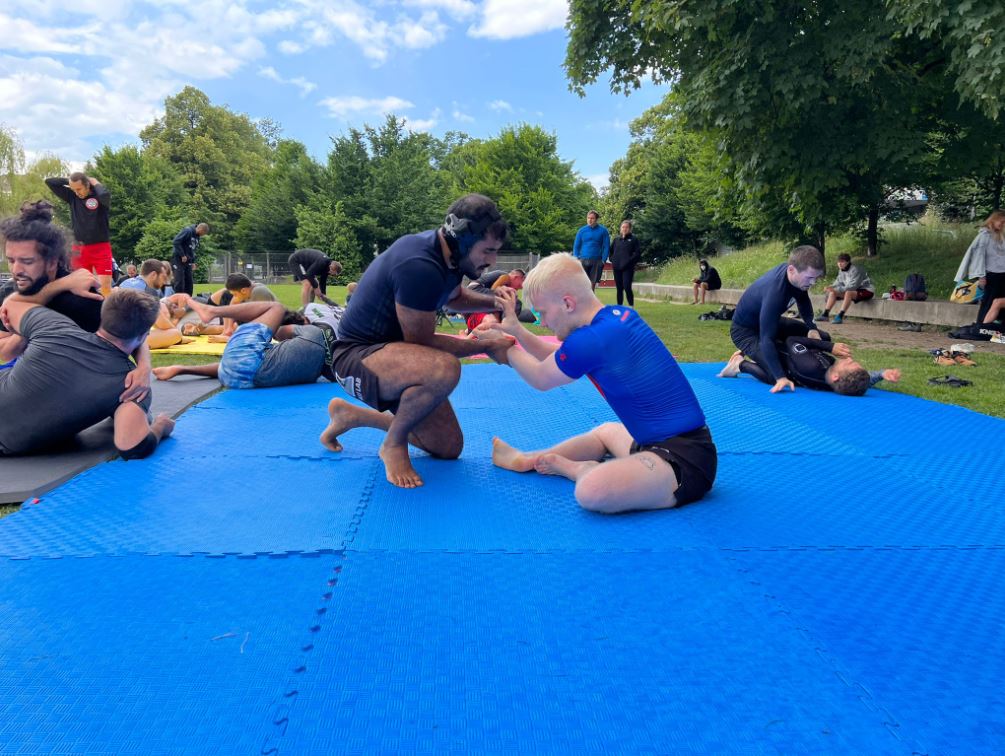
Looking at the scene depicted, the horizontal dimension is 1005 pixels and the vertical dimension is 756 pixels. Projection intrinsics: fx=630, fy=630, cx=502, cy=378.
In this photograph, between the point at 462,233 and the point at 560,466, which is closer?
the point at 462,233

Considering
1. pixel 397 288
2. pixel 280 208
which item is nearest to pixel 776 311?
pixel 397 288

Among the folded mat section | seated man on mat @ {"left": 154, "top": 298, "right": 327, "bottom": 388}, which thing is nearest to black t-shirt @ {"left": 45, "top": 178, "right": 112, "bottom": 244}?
seated man on mat @ {"left": 154, "top": 298, "right": 327, "bottom": 388}

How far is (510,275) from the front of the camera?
9.43 m

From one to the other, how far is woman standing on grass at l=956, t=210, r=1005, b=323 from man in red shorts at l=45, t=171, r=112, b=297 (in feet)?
44.4

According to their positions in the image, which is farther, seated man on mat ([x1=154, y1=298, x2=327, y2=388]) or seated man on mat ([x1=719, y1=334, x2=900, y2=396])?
Result: seated man on mat ([x1=154, y1=298, x2=327, y2=388])

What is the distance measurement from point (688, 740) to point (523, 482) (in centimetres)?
207

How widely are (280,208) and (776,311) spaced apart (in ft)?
137

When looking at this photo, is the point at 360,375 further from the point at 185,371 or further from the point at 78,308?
the point at 185,371

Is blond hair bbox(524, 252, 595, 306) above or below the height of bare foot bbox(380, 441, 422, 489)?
above

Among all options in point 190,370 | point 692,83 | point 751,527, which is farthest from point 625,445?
point 692,83

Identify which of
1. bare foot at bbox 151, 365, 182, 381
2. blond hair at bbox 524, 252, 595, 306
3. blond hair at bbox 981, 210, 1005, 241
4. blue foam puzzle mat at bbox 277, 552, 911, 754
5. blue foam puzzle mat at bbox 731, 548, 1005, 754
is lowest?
bare foot at bbox 151, 365, 182, 381

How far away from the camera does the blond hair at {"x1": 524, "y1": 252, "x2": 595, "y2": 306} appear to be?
10.6 feet

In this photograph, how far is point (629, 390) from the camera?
3229mm

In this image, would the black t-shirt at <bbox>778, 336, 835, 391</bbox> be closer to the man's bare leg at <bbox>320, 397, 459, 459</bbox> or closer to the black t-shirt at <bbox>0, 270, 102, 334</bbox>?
the man's bare leg at <bbox>320, 397, 459, 459</bbox>
